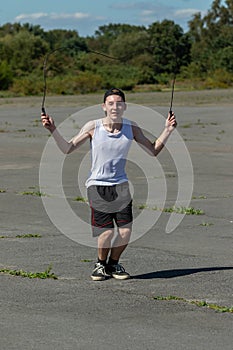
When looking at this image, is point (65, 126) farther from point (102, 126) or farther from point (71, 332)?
point (71, 332)

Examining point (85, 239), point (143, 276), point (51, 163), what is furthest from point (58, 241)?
point (51, 163)

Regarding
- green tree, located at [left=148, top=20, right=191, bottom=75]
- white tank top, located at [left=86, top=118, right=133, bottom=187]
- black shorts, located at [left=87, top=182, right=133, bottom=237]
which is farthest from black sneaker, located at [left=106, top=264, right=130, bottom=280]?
green tree, located at [left=148, top=20, right=191, bottom=75]

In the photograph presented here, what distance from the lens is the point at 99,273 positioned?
918 centimetres

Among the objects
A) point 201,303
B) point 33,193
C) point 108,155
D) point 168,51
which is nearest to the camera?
point 201,303

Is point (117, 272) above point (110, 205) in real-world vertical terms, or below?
below

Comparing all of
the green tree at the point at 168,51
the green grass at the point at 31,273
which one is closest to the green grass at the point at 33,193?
the green tree at the point at 168,51

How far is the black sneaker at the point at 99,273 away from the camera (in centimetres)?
914

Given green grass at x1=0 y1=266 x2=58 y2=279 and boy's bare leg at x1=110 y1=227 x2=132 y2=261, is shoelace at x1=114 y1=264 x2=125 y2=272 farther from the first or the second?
green grass at x1=0 y1=266 x2=58 y2=279

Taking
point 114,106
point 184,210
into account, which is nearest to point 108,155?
point 114,106

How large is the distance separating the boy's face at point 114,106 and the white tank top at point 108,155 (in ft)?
0.51

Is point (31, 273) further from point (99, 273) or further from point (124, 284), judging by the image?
point (124, 284)

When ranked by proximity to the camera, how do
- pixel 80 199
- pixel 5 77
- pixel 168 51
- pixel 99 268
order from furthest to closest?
1. pixel 5 77
2. pixel 80 199
3. pixel 168 51
4. pixel 99 268

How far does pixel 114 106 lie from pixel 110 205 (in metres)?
0.97

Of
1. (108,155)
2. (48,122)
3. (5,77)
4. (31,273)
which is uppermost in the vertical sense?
(48,122)
